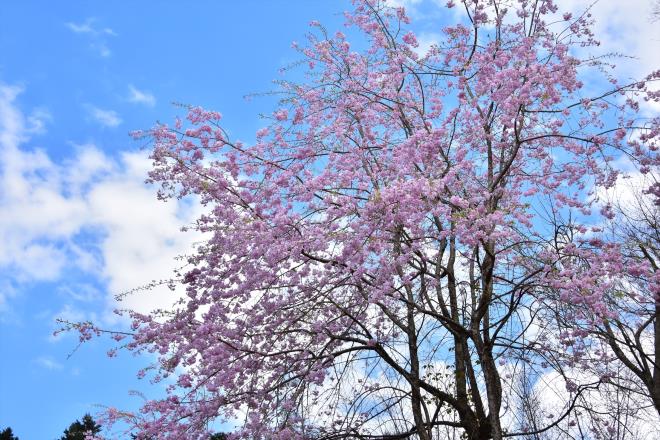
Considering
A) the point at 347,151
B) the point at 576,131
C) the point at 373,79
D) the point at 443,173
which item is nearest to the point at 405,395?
the point at 443,173

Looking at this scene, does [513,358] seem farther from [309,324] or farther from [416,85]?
[416,85]

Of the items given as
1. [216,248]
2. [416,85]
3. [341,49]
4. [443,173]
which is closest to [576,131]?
[443,173]

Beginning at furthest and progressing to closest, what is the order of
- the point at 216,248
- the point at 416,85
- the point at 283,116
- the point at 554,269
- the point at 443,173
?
the point at 416,85 < the point at 283,116 < the point at 443,173 < the point at 216,248 < the point at 554,269

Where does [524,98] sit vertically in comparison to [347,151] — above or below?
below

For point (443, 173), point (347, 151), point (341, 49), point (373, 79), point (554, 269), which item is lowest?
point (554, 269)

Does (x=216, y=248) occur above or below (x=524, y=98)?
below

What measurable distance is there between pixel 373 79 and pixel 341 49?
0.95 m

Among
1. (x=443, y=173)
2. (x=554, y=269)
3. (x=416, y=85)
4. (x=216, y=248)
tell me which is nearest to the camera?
(x=554, y=269)

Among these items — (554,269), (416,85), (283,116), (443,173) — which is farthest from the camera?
(416,85)

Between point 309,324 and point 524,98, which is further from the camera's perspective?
point 309,324

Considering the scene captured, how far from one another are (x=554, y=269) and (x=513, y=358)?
1504 mm

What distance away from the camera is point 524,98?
6.52 meters

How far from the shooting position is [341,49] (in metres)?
8.82

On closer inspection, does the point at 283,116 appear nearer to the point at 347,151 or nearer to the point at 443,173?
the point at 347,151
